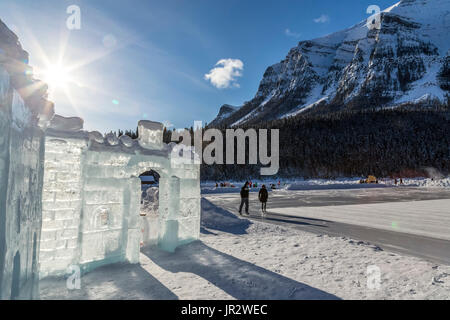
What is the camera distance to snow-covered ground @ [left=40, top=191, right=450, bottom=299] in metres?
4.35

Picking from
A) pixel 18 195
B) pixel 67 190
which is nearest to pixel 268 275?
pixel 67 190

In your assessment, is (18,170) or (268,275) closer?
(18,170)

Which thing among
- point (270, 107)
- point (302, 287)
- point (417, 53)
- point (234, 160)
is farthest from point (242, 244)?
point (417, 53)

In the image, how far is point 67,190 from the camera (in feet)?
15.8

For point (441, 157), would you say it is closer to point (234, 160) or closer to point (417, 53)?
point (234, 160)

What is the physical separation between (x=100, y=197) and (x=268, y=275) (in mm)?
3867

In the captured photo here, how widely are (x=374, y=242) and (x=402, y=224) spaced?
11.5 feet

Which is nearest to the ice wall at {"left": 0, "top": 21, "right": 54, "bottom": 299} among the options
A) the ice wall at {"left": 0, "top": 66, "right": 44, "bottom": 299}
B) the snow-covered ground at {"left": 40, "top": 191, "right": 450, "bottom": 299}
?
the ice wall at {"left": 0, "top": 66, "right": 44, "bottom": 299}

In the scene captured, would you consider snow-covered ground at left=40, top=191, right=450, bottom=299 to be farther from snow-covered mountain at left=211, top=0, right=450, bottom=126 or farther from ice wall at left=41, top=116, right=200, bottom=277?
snow-covered mountain at left=211, top=0, right=450, bottom=126

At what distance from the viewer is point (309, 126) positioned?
254ft

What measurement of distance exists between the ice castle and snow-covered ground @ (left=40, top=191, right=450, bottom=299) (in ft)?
1.74

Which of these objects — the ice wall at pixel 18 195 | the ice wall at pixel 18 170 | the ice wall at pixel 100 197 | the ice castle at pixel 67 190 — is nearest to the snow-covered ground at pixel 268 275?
the ice wall at pixel 100 197

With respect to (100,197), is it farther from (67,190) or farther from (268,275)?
(268,275)

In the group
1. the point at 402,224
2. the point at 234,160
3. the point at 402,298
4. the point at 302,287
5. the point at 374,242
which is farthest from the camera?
the point at 234,160
